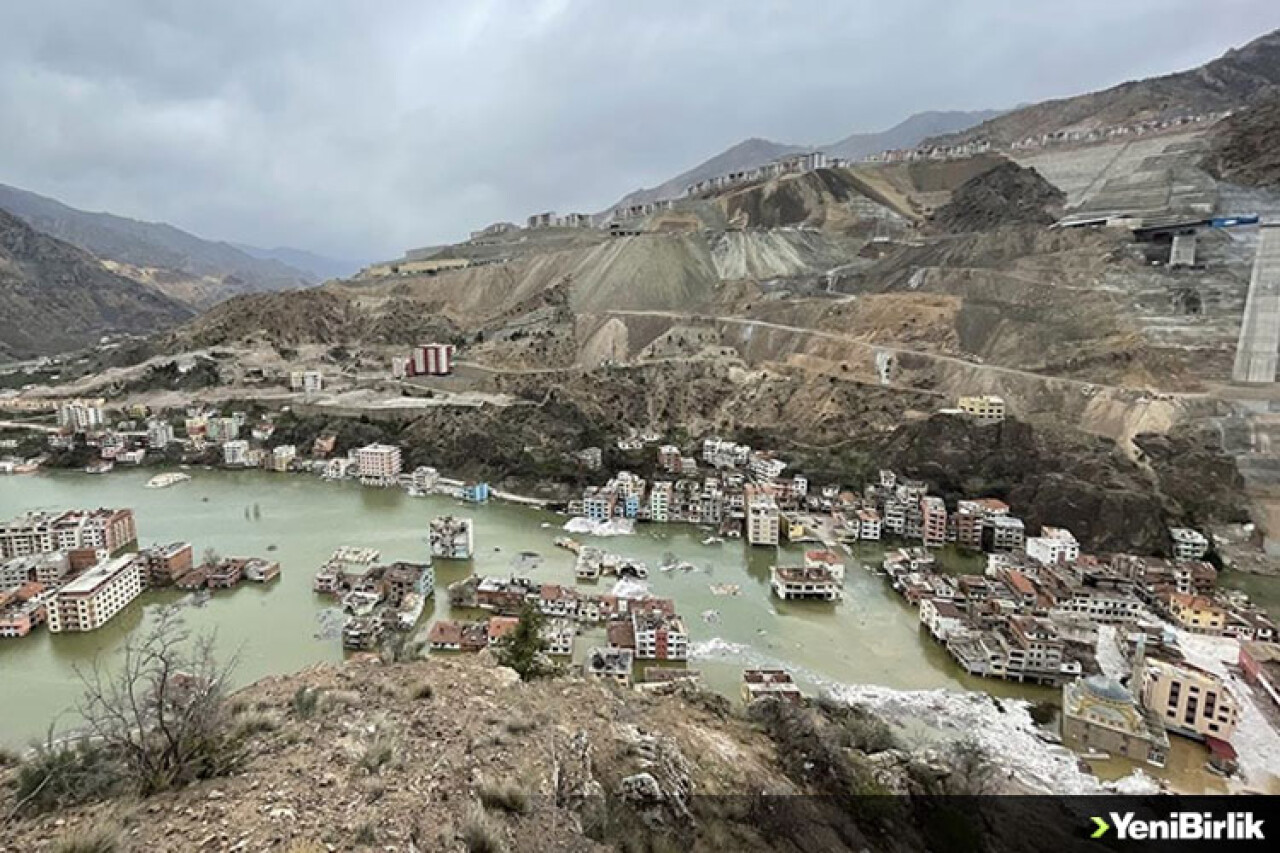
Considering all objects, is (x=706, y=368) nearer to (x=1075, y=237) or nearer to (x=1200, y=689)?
(x=1075, y=237)

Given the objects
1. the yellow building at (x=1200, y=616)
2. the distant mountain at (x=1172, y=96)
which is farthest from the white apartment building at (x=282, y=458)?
the distant mountain at (x=1172, y=96)

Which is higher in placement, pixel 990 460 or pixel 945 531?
pixel 990 460

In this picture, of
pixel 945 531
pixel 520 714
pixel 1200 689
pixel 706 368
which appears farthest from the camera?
pixel 706 368

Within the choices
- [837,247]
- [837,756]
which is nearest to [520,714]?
[837,756]

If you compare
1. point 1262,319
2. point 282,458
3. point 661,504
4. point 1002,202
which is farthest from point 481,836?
point 1002,202

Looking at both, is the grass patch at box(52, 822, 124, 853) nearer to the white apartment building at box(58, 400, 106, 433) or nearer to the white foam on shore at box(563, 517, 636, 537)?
the white foam on shore at box(563, 517, 636, 537)

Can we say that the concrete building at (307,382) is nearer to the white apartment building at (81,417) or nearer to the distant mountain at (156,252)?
the white apartment building at (81,417)

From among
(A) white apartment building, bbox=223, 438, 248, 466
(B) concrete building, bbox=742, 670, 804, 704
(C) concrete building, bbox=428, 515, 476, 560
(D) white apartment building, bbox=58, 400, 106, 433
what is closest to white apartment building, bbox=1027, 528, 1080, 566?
(B) concrete building, bbox=742, 670, 804, 704
